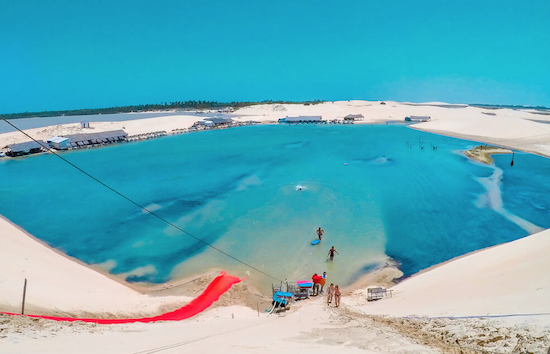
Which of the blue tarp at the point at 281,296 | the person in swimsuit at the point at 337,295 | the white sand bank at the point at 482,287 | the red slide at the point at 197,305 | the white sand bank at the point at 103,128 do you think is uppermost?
the white sand bank at the point at 103,128

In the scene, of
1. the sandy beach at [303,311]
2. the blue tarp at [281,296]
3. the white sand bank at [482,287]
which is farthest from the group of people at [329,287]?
the blue tarp at [281,296]

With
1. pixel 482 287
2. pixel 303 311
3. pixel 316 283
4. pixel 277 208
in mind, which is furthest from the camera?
pixel 277 208

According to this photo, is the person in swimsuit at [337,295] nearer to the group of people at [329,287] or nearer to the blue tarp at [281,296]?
the group of people at [329,287]

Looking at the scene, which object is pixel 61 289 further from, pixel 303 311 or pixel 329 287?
pixel 329 287

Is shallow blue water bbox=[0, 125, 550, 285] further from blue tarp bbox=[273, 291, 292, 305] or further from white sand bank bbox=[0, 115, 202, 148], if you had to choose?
white sand bank bbox=[0, 115, 202, 148]

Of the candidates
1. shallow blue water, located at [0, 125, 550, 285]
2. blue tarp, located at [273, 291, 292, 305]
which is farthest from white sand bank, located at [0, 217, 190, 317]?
blue tarp, located at [273, 291, 292, 305]

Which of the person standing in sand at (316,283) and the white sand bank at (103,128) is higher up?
the white sand bank at (103,128)

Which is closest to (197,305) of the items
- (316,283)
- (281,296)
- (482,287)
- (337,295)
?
(281,296)
